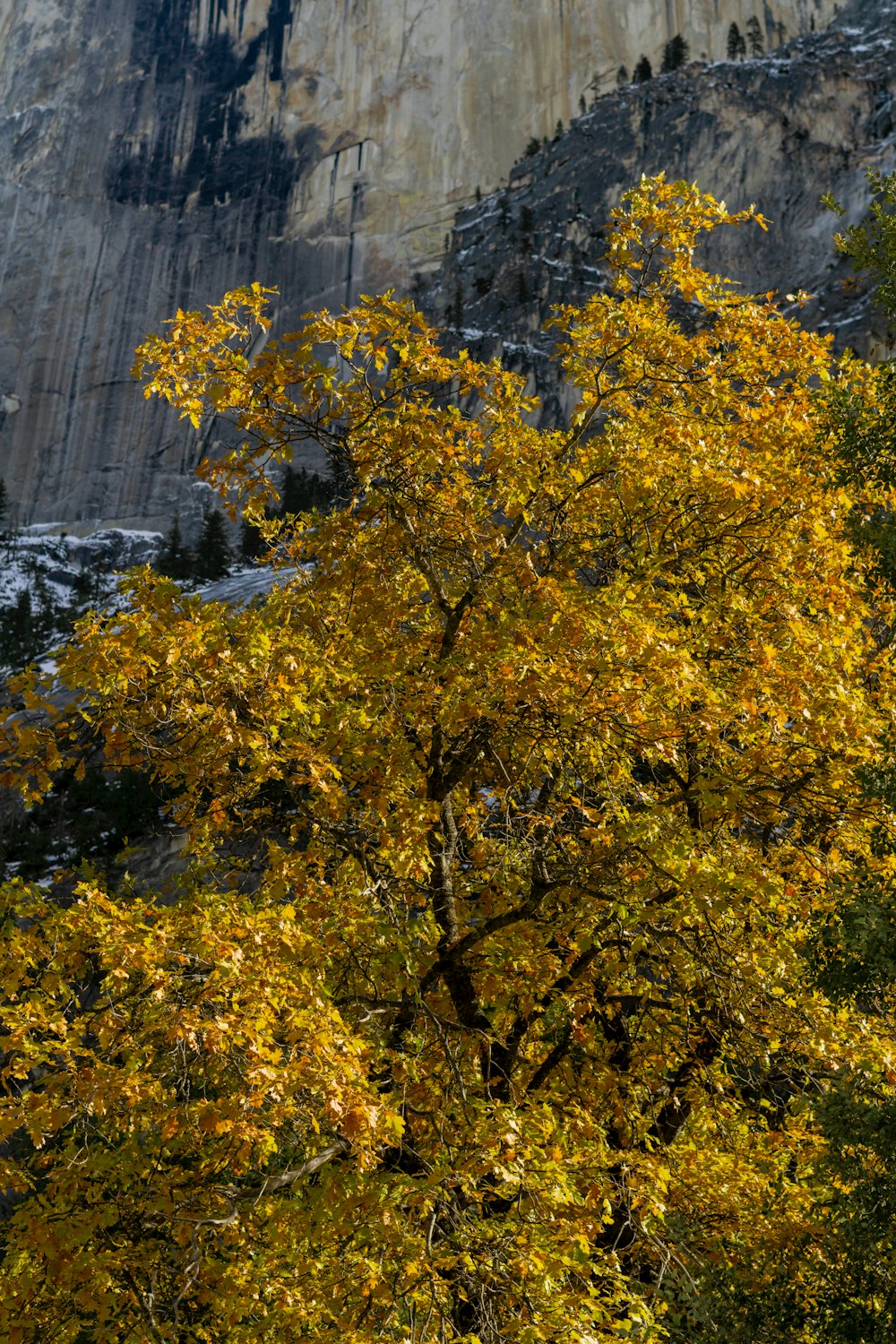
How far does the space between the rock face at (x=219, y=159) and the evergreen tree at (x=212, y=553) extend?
102 ft

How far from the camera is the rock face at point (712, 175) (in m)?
70.8

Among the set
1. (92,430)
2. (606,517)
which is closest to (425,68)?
(92,430)

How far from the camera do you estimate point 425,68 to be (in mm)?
97688

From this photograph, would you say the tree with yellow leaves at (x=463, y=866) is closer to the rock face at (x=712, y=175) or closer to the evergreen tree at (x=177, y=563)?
the evergreen tree at (x=177, y=563)

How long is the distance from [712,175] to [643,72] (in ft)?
57.8

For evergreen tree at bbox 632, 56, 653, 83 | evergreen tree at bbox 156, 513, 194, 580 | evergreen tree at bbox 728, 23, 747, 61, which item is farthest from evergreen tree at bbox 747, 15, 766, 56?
evergreen tree at bbox 156, 513, 194, 580

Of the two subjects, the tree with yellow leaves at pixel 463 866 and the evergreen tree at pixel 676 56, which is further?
the evergreen tree at pixel 676 56

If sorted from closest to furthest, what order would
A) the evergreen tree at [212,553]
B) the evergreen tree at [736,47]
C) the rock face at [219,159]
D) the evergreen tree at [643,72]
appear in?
the evergreen tree at [212,553] → the evergreen tree at [736,47] → the evergreen tree at [643,72] → the rock face at [219,159]

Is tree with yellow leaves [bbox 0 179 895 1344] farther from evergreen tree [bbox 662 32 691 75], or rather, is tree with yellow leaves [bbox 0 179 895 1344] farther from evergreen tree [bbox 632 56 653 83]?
evergreen tree [bbox 632 56 653 83]

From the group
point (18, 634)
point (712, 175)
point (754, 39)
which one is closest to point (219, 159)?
point (754, 39)

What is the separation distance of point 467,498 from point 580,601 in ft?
6.42

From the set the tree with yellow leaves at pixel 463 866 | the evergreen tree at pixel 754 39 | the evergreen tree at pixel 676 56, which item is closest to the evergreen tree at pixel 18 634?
the tree with yellow leaves at pixel 463 866

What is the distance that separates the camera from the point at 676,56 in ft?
285

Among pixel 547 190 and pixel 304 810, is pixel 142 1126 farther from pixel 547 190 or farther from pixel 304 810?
pixel 547 190
